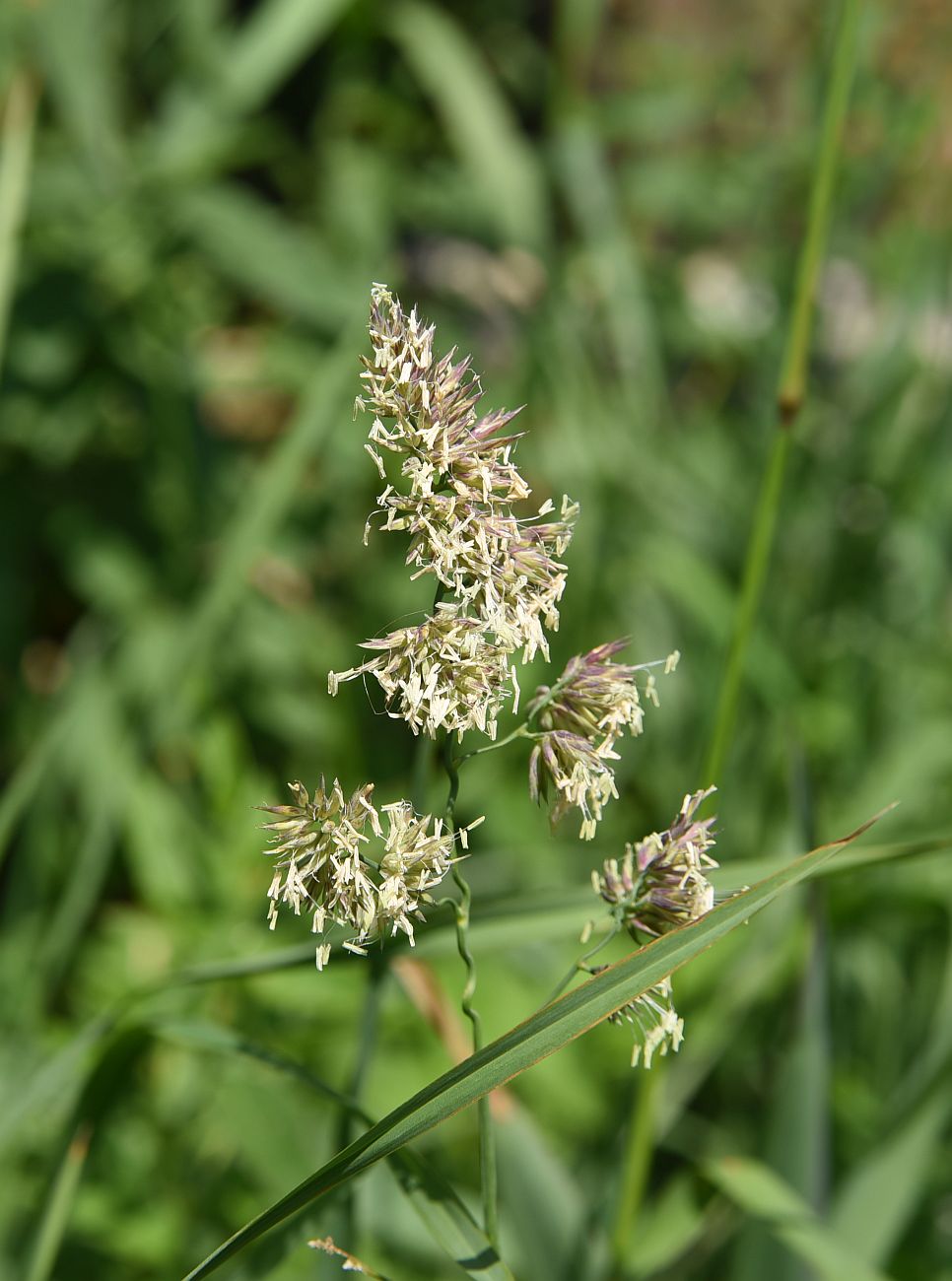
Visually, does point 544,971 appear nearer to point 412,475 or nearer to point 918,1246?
point 918,1246

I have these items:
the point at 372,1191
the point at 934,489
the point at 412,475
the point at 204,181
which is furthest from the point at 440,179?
the point at 412,475

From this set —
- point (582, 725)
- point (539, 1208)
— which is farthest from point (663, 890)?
point (539, 1208)

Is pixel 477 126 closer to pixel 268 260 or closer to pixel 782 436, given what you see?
pixel 268 260

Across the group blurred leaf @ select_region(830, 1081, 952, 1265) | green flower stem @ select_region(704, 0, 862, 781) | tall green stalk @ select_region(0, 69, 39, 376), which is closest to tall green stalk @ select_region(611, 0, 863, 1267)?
green flower stem @ select_region(704, 0, 862, 781)

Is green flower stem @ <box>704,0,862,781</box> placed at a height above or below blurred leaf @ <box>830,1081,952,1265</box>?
above

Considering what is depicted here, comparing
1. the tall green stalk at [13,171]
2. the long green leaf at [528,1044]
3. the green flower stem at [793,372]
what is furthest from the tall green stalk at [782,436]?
the tall green stalk at [13,171]

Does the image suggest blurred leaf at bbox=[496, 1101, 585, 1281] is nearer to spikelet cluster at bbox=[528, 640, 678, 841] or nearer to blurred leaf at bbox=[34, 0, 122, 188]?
spikelet cluster at bbox=[528, 640, 678, 841]

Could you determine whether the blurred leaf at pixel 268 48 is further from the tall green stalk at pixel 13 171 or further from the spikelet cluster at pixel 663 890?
the spikelet cluster at pixel 663 890

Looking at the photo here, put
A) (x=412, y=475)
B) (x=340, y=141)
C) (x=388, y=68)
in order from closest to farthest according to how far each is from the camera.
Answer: (x=412, y=475)
(x=340, y=141)
(x=388, y=68)
